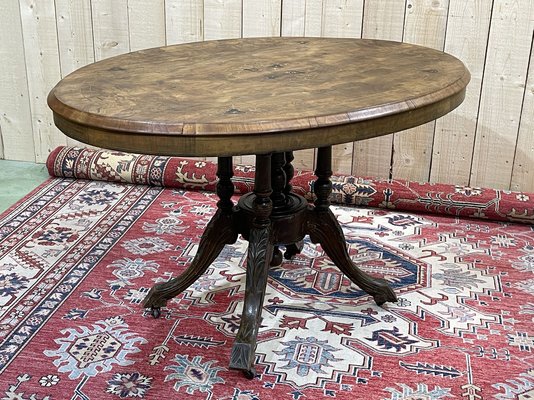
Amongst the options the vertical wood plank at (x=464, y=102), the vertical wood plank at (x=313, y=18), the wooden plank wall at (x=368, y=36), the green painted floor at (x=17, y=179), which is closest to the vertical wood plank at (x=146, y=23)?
the wooden plank wall at (x=368, y=36)

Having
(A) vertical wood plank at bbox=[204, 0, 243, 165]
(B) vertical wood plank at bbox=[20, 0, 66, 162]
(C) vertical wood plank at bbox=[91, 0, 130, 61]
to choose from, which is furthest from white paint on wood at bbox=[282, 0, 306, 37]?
(B) vertical wood plank at bbox=[20, 0, 66, 162]

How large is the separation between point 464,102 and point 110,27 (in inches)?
60.6

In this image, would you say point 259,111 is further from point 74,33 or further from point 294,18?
point 74,33

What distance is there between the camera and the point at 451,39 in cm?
293

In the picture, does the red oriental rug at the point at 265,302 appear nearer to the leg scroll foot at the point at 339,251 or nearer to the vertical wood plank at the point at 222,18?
the leg scroll foot at the point at 339,251

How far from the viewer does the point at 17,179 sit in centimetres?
334

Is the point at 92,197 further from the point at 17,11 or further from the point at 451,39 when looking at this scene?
the point at 451,39

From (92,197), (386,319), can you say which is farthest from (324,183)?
(92,197)

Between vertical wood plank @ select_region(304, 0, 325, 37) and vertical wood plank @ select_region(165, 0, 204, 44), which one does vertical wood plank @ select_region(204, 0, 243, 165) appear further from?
vertical wood plank @ select_region(304, 0, 325, 37)

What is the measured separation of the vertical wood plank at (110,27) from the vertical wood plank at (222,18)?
368 mm

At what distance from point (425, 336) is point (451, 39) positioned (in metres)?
1.34

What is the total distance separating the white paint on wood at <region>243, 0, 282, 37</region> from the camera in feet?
10.1

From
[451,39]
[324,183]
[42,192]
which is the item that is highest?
[451,39]

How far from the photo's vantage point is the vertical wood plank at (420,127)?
115 inches
